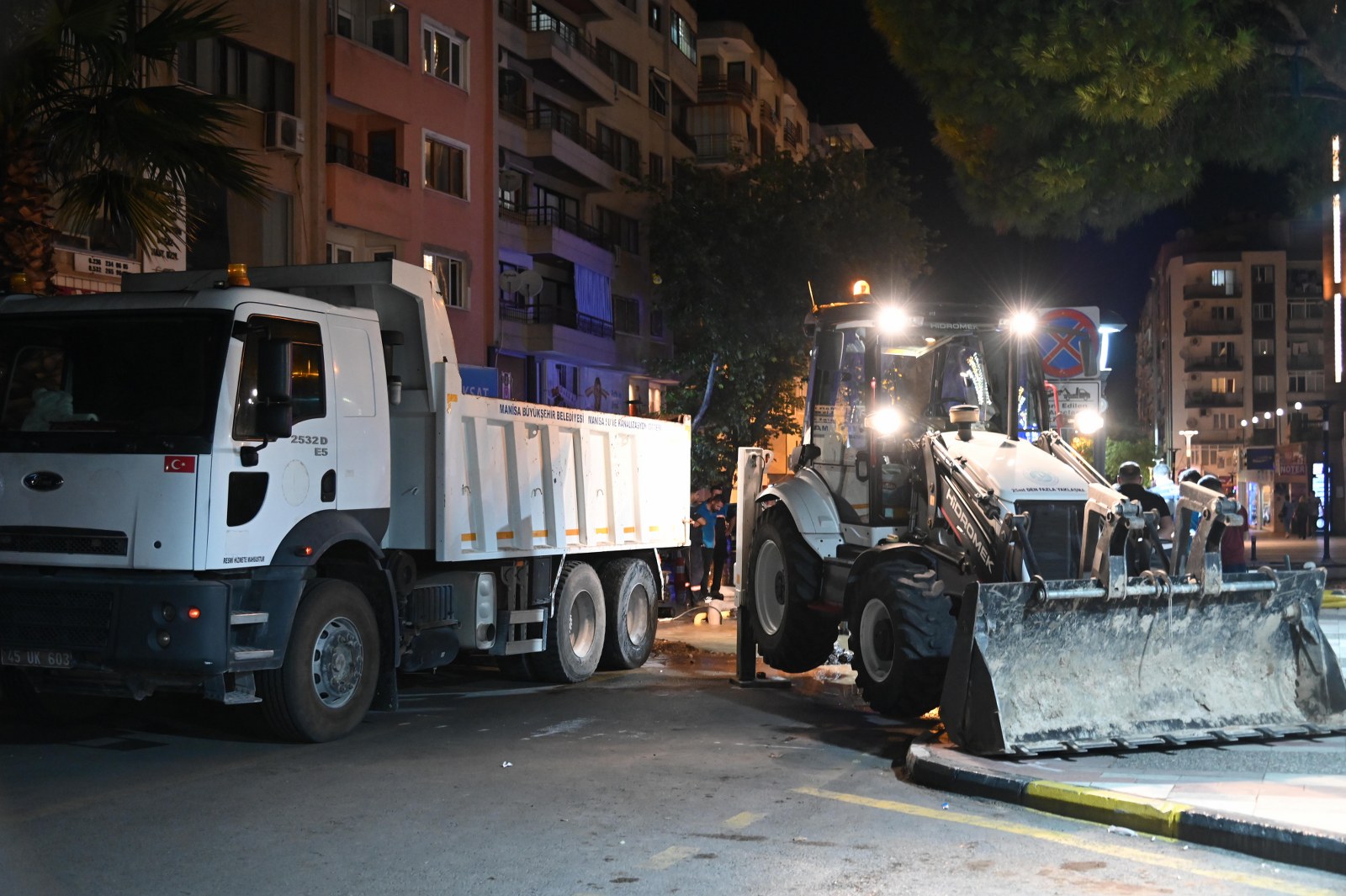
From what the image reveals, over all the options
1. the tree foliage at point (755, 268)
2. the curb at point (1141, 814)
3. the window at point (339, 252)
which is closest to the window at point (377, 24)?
the window at point (339, 252)

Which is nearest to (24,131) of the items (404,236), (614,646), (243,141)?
(614,646)

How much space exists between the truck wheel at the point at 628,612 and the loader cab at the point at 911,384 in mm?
2893

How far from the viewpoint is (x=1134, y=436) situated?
137750 millimetres

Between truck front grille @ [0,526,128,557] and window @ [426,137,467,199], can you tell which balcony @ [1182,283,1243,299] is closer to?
window @ [426,137,467,199]

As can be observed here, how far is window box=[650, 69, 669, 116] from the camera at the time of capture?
46031mm

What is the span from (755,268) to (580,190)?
558 cm

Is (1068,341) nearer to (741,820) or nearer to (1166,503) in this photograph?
(1166,503)

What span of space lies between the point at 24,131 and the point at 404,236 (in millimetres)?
15274

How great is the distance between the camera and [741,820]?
299 inches

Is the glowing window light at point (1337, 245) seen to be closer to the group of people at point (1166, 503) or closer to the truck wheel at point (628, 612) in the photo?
the group of people at point (1166, 503)

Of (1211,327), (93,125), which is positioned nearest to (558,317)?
(93,125)

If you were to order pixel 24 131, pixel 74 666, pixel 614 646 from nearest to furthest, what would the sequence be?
pixel 74 666 < pixel 24 131 < pixel 614 646

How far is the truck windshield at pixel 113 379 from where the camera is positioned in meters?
9.30

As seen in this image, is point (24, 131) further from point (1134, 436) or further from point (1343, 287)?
point (1134, 436)
